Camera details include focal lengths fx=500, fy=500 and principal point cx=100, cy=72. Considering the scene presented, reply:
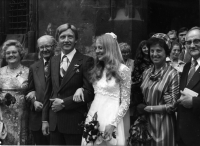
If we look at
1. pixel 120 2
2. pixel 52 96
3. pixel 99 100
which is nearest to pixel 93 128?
pixel 99 100

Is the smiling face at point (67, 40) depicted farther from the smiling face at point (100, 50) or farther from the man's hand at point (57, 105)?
the man's hand at point (57, 105)

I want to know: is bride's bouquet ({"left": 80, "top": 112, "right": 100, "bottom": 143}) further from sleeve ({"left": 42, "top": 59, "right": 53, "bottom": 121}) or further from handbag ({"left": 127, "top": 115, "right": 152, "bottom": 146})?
sleeve ({"left": 42, "top": 59, "right": 53, "bottom": 121})

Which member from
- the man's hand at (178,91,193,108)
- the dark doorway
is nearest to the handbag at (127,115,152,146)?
the man's hand at (178,91,193,108)

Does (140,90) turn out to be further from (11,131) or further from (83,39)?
(83,39)

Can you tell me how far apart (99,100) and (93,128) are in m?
0.40

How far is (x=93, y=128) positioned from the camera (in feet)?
20.4

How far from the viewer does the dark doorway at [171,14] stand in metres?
13.4

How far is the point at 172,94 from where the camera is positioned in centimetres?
625

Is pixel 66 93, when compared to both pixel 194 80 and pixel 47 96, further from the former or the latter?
pixel 194 80

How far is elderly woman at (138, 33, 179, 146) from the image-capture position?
Answer: 6258 millimetres

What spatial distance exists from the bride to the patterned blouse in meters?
0.34

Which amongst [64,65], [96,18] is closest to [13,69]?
[64,65]

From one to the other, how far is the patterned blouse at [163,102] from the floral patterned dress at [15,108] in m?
2.32

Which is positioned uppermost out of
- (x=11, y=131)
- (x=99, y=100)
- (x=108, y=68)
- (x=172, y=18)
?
(x=172, y=18)
